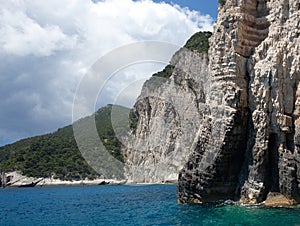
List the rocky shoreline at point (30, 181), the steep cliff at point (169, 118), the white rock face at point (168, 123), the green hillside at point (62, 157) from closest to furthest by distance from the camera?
the white rock face at point (168, 123), the steep cliff at point (169, 118), the rocky shoreline at point (30, 181), the green hillside at point (62, 157)

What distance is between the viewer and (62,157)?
9750 cm

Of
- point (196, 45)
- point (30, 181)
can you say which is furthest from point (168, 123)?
point (30, 181)

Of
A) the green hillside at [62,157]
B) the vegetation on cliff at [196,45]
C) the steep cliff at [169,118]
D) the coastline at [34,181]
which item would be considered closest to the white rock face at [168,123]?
the steep cliff at [169,118]

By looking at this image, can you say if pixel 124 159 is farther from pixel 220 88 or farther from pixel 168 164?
pixel 220 88

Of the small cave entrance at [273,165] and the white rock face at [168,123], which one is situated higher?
the white rock face at [168,123]

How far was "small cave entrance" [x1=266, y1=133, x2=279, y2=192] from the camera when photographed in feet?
71.3

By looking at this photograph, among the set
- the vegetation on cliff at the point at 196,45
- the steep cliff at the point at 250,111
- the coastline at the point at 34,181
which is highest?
the vegetation on cliff at the point at 196,45

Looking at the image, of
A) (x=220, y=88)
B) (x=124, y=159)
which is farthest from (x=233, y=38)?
(x=124, y=159)

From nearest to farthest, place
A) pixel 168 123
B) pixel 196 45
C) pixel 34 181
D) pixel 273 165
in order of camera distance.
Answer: pixel 273 165, pixel 168 123, pixel 196 45, pixel 34 181

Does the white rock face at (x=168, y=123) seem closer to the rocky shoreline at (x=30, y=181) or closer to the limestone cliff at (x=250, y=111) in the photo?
the rocky shoreline at (x=30, y=181)

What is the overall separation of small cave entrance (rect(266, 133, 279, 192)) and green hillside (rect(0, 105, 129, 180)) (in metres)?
59.5

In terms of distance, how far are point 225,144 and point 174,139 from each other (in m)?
46.5

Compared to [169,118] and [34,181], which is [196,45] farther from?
[34,181]

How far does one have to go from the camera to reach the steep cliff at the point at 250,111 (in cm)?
2125
